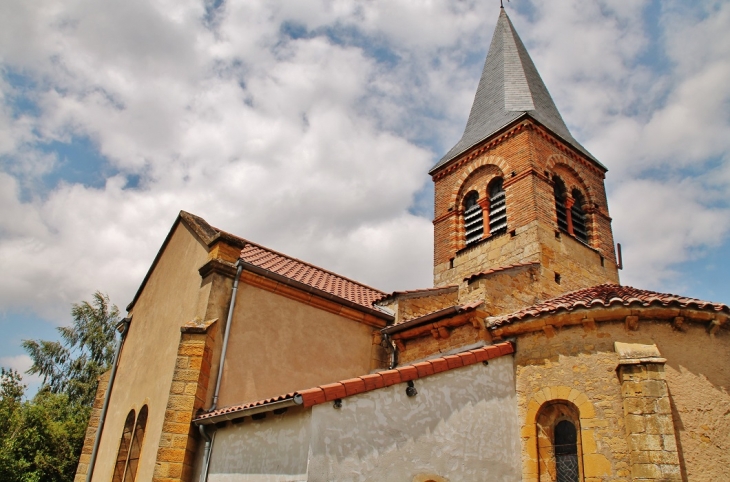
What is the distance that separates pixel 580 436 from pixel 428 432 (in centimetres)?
235

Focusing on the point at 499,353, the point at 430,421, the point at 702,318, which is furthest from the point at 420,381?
the point at 702,318

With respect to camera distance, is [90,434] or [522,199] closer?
[90,434]

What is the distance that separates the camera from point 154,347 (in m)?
11.1

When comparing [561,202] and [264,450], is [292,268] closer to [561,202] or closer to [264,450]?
[264,450]

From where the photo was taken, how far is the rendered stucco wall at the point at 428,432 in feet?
23.0

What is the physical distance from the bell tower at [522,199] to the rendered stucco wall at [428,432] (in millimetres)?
4393

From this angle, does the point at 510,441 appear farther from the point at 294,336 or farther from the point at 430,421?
the point at 294,336

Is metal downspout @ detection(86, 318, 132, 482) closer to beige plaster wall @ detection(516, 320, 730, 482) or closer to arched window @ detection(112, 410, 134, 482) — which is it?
arched window @ detection(112, 410, 134, 482)

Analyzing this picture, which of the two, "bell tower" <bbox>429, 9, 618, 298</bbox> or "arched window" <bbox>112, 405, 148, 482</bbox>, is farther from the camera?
"bell tower" <bbox>429, 9, 618, 298</bbox>

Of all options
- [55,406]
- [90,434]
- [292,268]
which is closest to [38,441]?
[55,406]

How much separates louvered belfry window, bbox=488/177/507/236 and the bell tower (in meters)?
0.03

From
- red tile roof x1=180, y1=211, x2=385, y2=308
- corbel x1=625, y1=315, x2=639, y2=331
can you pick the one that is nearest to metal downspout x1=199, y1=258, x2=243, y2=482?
red tile roof x1=180, y1=211, x2=385, y2=308

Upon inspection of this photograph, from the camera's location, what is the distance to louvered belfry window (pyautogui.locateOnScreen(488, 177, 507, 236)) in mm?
14962

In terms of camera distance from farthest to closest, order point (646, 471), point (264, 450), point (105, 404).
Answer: point (105, 404) → point (264, 450) → point (646, 471)
